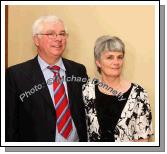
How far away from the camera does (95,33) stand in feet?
5.70

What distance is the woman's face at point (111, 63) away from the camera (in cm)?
171

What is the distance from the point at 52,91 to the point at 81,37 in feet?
1.13

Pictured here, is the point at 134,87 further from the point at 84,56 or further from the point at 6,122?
the point at 6,122

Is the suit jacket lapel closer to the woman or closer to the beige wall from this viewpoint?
the beige wall

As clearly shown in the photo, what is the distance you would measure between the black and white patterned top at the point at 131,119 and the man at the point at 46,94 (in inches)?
1.9

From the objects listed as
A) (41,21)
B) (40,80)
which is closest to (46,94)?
(40,80)

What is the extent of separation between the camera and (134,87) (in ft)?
5.72

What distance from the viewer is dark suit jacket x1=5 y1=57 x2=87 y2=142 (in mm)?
1706

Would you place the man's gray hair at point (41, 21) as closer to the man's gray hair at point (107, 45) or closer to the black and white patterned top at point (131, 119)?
the man's gray hair at point (107, 45)

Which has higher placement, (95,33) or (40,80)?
(95,33)

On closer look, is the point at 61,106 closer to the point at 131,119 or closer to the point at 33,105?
the point at 33,105

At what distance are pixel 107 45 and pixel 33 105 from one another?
525 mm

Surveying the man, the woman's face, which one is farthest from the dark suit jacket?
the woman's face

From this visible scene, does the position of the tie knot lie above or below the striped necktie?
above
